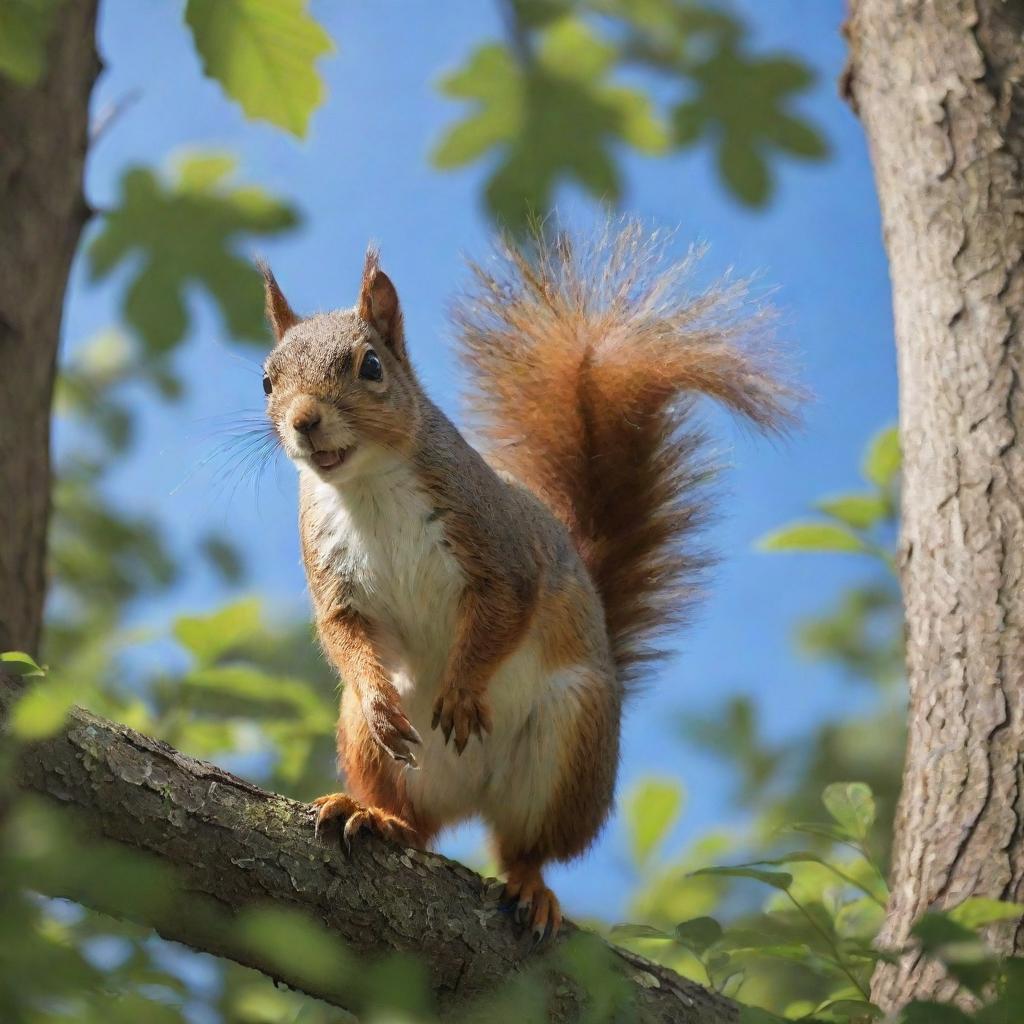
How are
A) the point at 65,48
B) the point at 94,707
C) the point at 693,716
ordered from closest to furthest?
1. the point at 94,707
2. the point at 65,48
3. the point at 693,716

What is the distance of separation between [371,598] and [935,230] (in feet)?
4.19

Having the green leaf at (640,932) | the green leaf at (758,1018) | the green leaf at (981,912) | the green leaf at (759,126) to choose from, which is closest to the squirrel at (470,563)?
the green leaf at (759,126)

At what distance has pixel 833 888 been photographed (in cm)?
215

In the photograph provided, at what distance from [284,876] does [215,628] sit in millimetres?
568

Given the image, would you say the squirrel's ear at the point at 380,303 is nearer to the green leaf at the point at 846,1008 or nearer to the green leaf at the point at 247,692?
the green leaf at the point at 247,692

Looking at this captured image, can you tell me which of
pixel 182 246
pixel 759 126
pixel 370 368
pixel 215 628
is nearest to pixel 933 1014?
pixel 215 628

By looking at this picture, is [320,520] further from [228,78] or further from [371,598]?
[228,78]

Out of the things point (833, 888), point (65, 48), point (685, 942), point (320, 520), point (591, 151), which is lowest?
point (685, 942)

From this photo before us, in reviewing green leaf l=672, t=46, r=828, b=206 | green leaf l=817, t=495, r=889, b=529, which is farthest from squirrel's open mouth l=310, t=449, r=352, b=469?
green leaf l=672, t=46, r=828, b=206

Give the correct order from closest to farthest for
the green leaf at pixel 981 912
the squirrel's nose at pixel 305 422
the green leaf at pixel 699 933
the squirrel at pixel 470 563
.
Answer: the green leaf at pixel 981 912 < the green leaf at pixel 699 933 < the squirrel's nose at pixel 305 422 < the squirrel at pixel 470 563

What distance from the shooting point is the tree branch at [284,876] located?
162 centimetres

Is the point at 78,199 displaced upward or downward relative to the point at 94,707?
upward

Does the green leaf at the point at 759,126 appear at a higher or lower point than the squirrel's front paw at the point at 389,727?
higher

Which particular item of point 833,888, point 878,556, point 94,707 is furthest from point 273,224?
point 833,888
